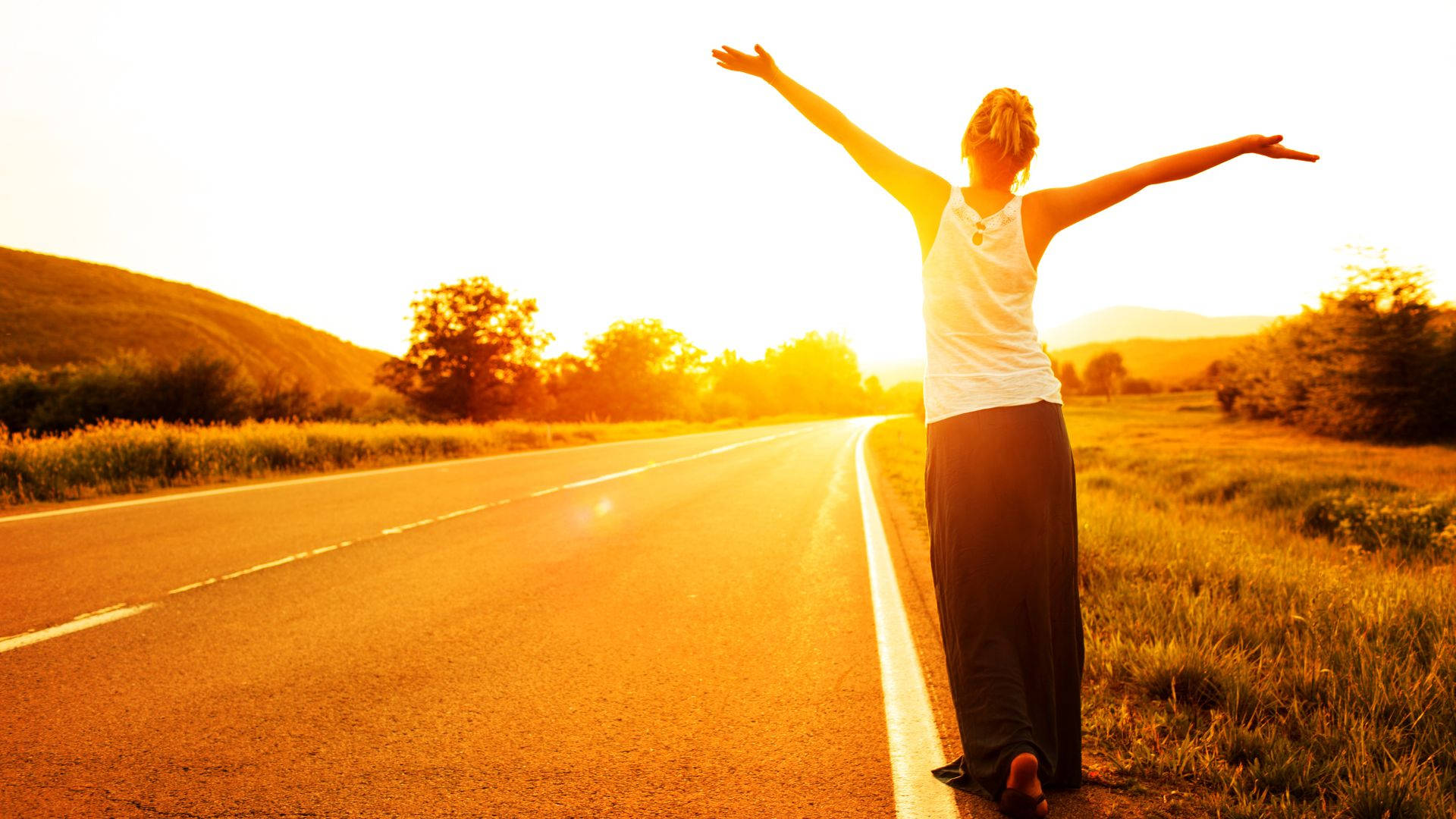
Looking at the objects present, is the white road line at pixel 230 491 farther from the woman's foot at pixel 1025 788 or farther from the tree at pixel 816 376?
the tree at pixel 816 376

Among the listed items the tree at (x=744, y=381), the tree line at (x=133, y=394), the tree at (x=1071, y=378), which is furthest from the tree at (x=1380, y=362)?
the tree at (x=1071, y=378)

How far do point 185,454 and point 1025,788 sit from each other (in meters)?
15.0

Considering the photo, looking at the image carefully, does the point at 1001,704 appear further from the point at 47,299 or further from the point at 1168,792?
the point at 47,299

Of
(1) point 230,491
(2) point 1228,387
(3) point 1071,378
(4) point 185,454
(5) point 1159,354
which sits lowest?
(1) point 230,491

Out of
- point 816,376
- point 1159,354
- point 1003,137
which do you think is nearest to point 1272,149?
point 1003,137

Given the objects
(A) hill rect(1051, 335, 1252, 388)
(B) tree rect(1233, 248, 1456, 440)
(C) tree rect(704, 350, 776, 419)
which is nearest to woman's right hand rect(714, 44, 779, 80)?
(B) tree rect(1233, 248, 1456, 440)

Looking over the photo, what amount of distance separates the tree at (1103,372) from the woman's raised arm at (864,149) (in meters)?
117

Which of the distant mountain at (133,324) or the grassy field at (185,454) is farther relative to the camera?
the distant mountain at (133,324)

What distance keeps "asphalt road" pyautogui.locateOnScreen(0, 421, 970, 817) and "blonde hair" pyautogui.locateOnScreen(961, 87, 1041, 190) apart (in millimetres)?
2111

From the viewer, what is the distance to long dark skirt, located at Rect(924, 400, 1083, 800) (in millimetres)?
2398

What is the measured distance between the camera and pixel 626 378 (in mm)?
62250

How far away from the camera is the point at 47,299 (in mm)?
80688

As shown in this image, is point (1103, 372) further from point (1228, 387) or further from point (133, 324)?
point (133, 324)

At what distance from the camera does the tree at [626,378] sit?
62344 mm
